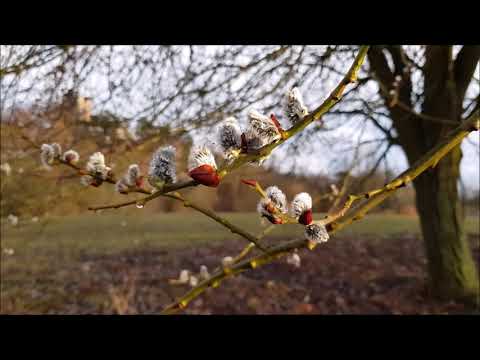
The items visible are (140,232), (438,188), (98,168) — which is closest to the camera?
(98,168)

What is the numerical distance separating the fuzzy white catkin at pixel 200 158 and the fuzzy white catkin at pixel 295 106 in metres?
0.19

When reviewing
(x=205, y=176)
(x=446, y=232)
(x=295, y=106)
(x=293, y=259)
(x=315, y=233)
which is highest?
(x=295, y=106)

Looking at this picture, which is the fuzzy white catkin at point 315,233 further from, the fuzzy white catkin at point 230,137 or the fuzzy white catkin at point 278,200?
the fuzzy white catkin at point 230,137

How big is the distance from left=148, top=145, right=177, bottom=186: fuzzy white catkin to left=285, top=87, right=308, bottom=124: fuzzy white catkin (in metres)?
0.23

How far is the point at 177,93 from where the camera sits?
11.6ft

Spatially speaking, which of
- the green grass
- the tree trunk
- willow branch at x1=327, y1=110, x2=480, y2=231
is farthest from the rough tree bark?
willow branch at x1=327, y1=110, x2=480, y2=231

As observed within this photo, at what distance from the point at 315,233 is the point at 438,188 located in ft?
13.3

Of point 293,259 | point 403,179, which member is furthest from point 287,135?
point 293,259

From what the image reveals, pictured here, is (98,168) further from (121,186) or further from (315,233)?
(315,233)

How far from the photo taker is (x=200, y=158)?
0.61m
